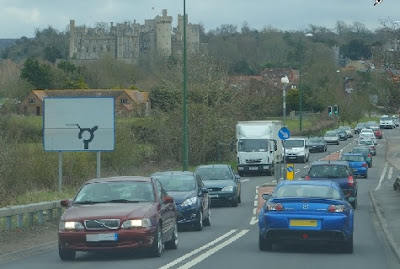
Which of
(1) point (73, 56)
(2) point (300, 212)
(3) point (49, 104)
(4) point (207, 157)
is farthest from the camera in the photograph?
(1) point (73, 56)

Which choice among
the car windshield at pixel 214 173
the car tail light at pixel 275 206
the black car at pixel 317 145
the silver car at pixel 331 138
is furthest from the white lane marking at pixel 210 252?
the silver car at pixel 331 138

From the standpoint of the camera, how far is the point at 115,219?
16188 mm

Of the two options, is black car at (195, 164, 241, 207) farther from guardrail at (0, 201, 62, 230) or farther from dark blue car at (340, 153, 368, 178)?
dark blue car at (340, 153, 368, 178)

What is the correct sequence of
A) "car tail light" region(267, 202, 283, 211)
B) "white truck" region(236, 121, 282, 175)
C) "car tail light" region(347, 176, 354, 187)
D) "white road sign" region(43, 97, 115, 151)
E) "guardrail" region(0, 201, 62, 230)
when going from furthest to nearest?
"white truck" region(236, 121, 282, 175) → "car tail light" region(347, 176, 354, 187) → "white road sign" region(43, 97, 115, 151) → "guardrail" region(0, 201, 62, 230) → "car tail light" region(267, 202, 283, 211)

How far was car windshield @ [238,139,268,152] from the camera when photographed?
5469cm

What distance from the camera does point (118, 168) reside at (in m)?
42.7

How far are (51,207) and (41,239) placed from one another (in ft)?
7.32

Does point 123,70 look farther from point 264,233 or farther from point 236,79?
point 264,233

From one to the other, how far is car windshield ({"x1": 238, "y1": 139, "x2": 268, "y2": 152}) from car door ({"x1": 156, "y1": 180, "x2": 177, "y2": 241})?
1417 inches

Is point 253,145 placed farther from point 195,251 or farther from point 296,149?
point 195,251

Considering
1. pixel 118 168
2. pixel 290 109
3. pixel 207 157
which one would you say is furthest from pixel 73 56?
pixel 118 168

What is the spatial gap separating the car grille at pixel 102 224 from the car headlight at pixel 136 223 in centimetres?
13

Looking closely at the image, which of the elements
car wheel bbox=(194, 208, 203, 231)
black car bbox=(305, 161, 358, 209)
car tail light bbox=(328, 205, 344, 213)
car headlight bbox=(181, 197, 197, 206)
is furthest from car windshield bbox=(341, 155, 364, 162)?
car tail light bbox=(328, 205, 344, 213)

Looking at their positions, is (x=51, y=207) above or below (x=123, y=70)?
below
